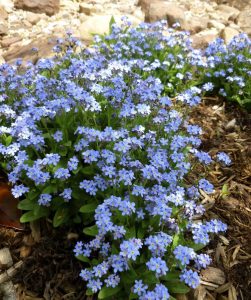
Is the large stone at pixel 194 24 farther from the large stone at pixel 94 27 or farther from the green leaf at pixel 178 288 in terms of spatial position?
the green leaf at pixel 178 288

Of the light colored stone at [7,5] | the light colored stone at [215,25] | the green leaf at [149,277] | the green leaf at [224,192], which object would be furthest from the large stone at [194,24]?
the green leaf at [149,277]

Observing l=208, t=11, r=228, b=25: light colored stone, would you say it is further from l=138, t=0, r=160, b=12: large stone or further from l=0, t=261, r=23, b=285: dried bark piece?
l=0, t=261, r=23, b=285: dried bark piece

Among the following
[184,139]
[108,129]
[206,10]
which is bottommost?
[206,10]

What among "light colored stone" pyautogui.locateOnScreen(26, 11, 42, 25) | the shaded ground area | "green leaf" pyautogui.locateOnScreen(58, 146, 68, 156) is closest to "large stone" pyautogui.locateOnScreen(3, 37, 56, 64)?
"light colored stone" pyautogui.locateOnScreen(26, 11, 42, 25)

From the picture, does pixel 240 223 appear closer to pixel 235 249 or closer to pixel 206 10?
pixel 235 249

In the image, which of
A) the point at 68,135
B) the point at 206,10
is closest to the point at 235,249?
the point at 68,135

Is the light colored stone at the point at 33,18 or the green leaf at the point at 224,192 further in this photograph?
the light colored stone at the point at 33,18
